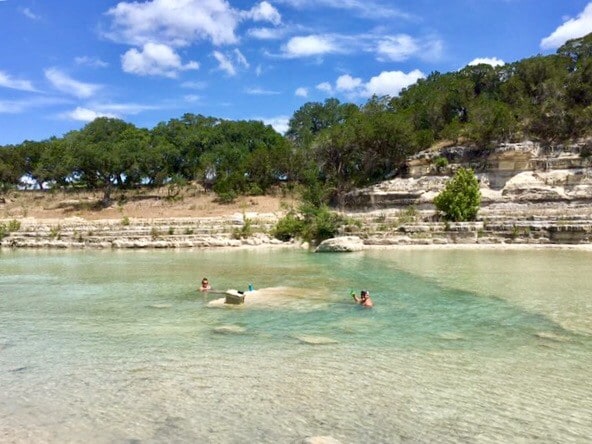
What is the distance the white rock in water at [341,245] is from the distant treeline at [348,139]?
12828 mm

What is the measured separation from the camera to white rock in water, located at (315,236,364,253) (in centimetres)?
3725

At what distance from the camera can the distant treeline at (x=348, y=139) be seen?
5788 cm

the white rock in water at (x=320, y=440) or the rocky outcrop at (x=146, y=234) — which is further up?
the rocky outcrop at (x=146, y=234)

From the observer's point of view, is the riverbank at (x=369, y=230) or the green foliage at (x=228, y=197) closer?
the riverbank at (x=369, y=230)

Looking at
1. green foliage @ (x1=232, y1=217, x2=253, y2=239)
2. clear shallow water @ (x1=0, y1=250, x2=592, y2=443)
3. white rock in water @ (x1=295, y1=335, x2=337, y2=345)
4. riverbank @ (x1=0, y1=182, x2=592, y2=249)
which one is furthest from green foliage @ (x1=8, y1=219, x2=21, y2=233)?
white rock in water @ (x1=295, y1=335, x2=337, y2=345)

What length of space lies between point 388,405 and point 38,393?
237 inches

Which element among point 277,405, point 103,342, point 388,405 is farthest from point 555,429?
point 103,342

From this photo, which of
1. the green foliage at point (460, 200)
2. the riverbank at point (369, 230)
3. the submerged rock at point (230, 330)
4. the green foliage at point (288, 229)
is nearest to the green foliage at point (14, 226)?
the riverbank at point (369, 230)

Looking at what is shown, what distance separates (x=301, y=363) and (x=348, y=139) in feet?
176

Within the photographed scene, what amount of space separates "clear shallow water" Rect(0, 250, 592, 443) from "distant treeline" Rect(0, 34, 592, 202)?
113 feet

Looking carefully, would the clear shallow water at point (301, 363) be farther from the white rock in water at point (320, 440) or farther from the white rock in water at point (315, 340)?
the white rock in water at point (320, 440)

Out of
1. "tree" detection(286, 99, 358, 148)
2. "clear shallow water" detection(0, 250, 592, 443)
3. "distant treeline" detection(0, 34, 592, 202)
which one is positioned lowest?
"clear shallow water" detection(0, 250, 592, 443)

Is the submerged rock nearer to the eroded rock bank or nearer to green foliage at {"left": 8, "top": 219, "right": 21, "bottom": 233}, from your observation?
the eroded rock bank

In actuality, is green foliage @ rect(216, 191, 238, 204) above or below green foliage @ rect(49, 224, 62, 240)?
above
